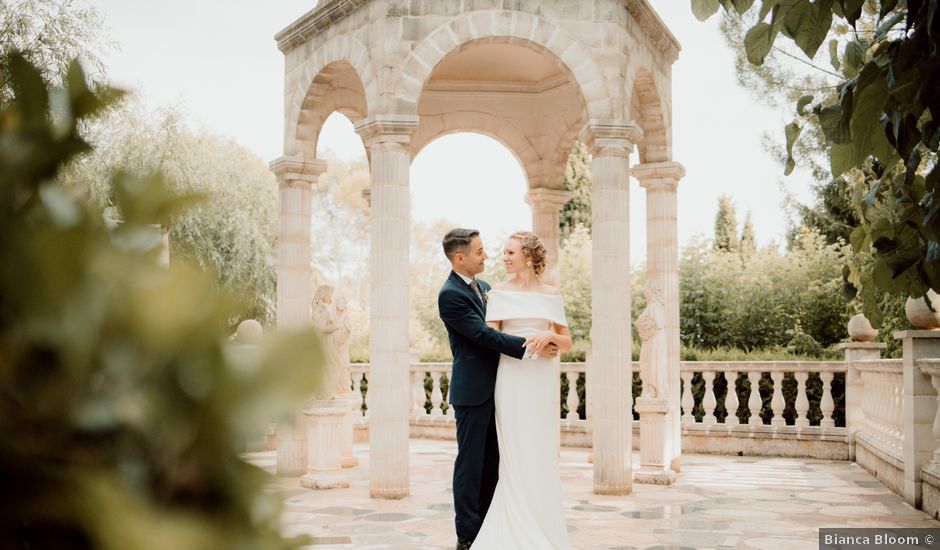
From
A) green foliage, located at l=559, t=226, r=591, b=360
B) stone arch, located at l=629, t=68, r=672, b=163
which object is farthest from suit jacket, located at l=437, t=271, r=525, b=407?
green foliage, located at l=559, t=226, r=591, b=360

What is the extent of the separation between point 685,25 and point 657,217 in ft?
91.2

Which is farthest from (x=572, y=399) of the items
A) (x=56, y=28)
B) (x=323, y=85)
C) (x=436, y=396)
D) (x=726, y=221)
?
(x=726, y=221)

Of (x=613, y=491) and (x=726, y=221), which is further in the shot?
(x=726, y=221)

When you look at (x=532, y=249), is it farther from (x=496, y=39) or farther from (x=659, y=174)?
(x=659, y=174)

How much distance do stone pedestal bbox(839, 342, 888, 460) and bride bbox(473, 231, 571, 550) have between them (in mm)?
7581

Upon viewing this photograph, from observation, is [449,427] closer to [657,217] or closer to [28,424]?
[657,217]

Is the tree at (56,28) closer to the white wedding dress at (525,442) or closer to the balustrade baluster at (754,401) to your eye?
the white wedding dress at (525,442)

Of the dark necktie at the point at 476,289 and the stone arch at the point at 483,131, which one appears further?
the stone arch at the point at 483,131

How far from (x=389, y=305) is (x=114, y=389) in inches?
346

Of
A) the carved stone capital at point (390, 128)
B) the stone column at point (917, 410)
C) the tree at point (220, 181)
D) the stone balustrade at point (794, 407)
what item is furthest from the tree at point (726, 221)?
the carved stone capital at point (390, 128)

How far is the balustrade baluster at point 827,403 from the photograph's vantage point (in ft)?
40.2

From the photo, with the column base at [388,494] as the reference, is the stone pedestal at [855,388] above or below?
above

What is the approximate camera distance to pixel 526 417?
5.87 metres

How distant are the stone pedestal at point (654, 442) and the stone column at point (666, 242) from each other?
0.69 m
